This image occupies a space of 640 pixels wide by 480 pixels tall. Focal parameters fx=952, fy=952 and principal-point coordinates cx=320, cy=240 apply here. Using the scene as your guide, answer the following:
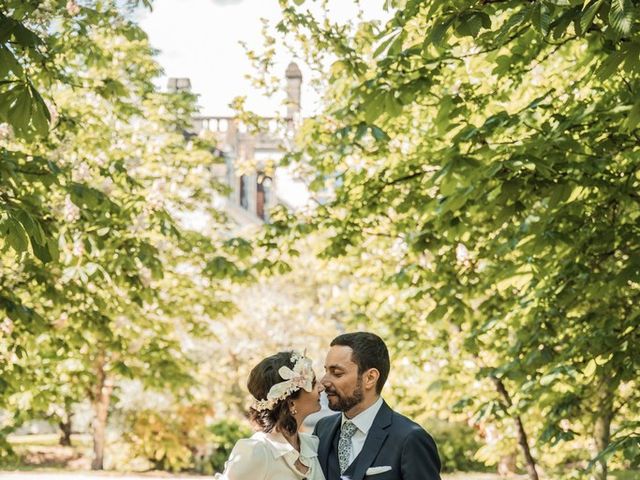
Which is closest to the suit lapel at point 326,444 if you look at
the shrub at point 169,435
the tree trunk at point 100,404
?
the tree trunk at point 100,404

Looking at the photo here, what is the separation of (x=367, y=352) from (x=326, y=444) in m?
0.53

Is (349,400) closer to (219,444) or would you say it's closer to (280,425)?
(280,425)

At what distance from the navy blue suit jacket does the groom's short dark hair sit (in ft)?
0.60

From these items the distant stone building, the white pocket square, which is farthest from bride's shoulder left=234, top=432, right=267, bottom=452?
the distant stone building

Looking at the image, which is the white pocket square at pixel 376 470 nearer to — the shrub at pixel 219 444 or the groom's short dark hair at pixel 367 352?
the groom's short dark hair at pixel 367 352

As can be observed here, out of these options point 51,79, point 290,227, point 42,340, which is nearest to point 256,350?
point 42,340

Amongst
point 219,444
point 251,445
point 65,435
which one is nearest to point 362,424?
point 251,445

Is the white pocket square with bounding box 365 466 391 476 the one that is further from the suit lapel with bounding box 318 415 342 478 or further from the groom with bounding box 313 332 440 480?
the suit lapel with bounding box 318 415 342 478

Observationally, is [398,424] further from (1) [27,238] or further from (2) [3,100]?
(2) [3,100]

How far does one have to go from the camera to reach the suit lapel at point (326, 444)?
4312 mm

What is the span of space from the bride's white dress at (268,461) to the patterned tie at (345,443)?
0.12 metres

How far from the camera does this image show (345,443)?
4.26 meters

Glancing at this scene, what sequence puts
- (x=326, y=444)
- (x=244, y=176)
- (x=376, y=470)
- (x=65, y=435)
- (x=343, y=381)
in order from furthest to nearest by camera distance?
(x=244, y=176), (x=65, y=435), (x=326, y=444), (x=343, y=381), (x=376, y=470)

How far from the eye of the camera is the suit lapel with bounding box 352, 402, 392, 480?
4.05m
